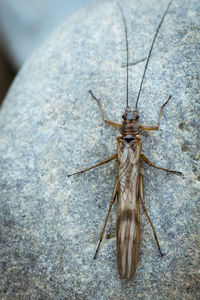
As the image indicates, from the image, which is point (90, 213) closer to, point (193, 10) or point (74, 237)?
point (74, 237)

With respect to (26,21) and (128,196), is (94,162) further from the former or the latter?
(26,21)

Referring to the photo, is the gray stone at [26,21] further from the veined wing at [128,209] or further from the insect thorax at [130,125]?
the veined wing at [128,209]

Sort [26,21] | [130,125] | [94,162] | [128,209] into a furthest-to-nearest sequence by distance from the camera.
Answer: [26,21]
[94,162]
[130,125]
[128,209]

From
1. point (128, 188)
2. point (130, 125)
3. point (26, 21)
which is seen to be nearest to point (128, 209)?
point (128, 188)

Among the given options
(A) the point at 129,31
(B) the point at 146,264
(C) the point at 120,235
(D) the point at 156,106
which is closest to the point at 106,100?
(D) the point at 156,106

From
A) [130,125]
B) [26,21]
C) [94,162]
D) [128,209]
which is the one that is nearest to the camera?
[128,209]

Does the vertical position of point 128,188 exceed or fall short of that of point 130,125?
it falls short
